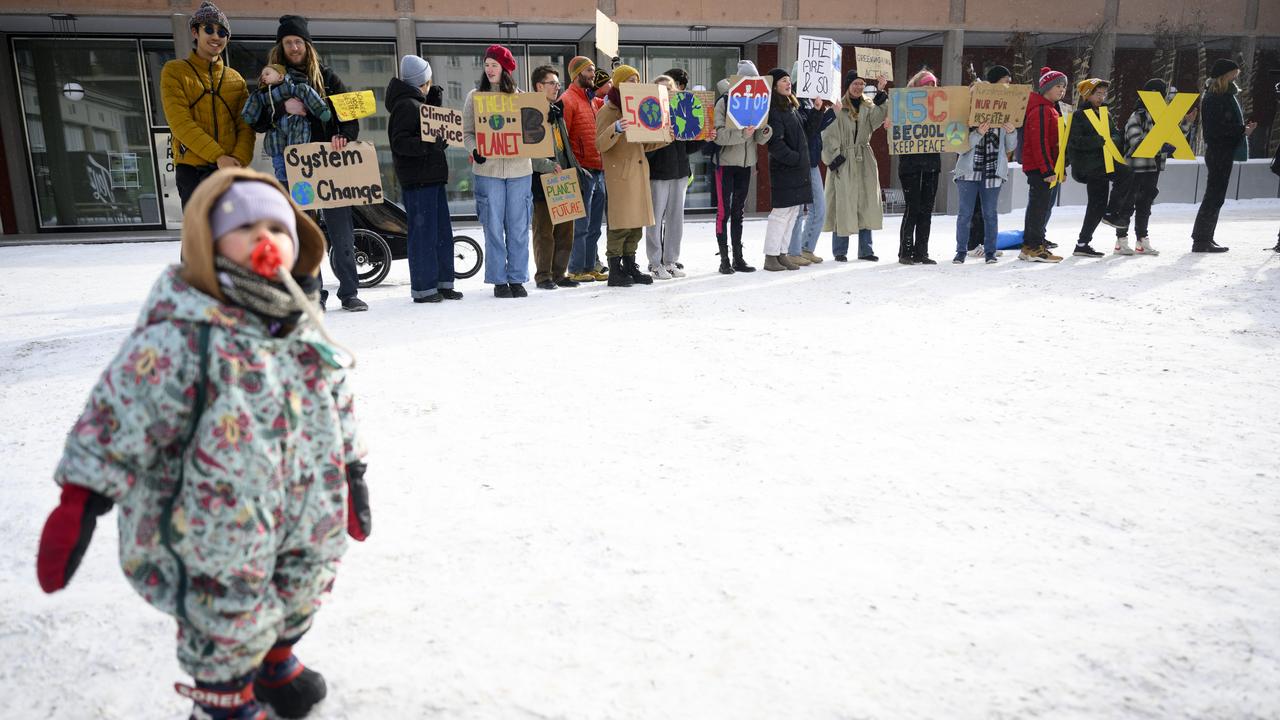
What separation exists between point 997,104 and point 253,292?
336 inches

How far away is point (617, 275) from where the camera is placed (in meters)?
7.89

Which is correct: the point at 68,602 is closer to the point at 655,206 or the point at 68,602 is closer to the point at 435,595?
the point at 435,595

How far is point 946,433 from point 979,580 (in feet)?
4.39

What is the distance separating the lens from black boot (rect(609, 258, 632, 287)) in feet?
25.7

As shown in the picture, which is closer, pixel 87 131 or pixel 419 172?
pixel 419 172

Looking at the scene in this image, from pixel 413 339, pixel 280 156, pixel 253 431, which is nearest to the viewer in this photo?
pixel 253 431

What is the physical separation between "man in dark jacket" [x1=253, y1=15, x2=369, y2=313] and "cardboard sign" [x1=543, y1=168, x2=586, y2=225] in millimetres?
1682

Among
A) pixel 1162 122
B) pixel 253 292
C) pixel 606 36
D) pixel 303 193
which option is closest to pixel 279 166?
pixel 303 193

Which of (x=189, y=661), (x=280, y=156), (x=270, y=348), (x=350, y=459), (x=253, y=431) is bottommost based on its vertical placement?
(x=189, y=661)

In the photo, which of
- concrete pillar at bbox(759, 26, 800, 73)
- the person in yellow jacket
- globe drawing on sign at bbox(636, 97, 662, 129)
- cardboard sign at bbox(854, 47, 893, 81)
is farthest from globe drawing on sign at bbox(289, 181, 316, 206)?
concrete pillar at bbox(759, 26, 800, 73)

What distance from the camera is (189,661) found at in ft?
5.18

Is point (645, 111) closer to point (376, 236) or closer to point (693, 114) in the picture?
point (693, 114)

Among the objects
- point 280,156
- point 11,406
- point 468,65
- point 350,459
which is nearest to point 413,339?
point 280,156

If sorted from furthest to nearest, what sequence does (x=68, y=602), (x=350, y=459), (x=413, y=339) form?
(x=413, y=339) → (x=68, y=602) → (x=350, y=459)
